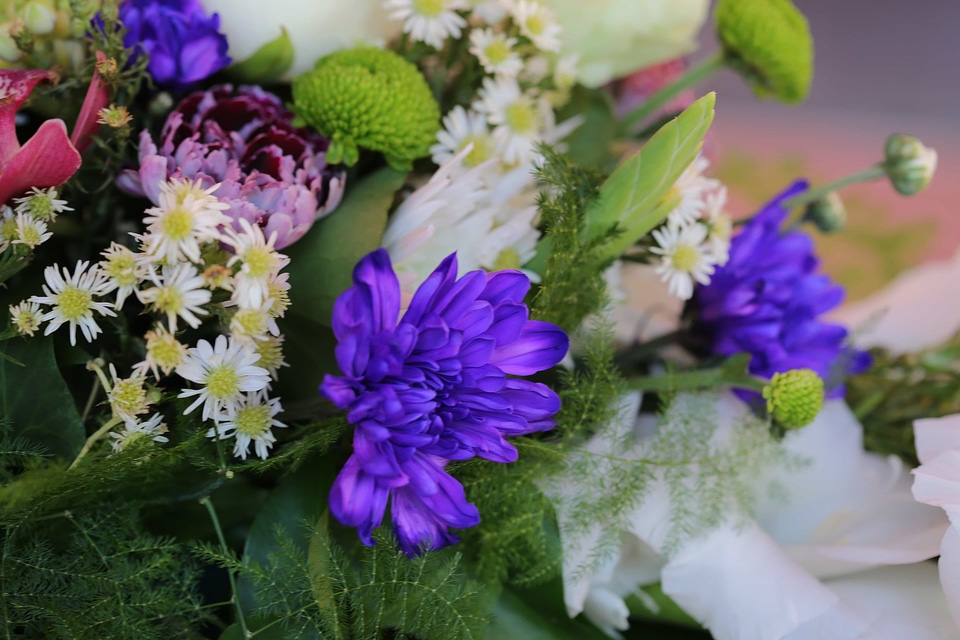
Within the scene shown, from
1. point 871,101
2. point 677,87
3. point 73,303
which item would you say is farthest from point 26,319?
point 871,101

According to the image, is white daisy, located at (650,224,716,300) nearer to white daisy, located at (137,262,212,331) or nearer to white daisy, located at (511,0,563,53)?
white daisy, located at (511,0,563,53)

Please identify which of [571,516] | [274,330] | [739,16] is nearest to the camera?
[274,330]

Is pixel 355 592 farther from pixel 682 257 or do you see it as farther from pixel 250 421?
pixel 682 257

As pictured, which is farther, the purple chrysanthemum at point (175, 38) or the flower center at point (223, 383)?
the purple chrysanthemum at point (175, 38)

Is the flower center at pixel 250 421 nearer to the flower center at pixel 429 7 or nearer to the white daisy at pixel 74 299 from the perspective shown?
the white daisy at pixel 74 299

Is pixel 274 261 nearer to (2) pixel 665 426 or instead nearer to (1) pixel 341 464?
(1) pixel 341 464

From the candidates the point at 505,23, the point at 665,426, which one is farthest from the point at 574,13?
the point at 665,426

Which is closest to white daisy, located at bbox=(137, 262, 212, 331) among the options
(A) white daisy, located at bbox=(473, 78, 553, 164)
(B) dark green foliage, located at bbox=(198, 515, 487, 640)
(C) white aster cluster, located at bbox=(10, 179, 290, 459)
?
(C) white aster cluster, located at bbox=(10, 179, 290, 459)

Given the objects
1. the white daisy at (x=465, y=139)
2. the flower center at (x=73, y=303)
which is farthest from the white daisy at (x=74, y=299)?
the white daisy at (x=465, y=139)
